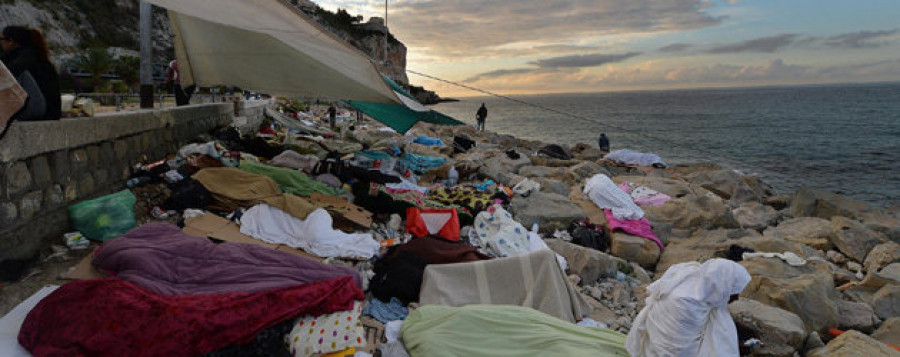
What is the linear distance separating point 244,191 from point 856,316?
695cm

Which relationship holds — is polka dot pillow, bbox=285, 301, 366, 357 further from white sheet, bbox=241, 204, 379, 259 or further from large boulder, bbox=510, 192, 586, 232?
large boulder, bbox=510, 192, 586, 232

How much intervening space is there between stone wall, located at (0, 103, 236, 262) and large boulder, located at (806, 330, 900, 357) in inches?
252

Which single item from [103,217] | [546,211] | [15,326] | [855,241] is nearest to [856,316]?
[855,241]

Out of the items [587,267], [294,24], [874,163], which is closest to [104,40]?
[294,24]

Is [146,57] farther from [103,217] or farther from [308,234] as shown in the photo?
[308,234]

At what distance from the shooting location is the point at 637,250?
6.55 meters

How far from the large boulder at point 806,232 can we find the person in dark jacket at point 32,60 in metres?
9.69

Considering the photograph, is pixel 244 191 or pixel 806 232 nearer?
pixel 244 191

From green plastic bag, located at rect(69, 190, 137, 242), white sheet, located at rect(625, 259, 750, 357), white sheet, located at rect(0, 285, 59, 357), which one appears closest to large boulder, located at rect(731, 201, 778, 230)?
white sheet, located at rect(625, 259, 750, 357)

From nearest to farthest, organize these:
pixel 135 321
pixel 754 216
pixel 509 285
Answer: pixel 135 321 < pixel 509 285 < pixel 754 216

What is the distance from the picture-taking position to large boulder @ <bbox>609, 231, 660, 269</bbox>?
6531 mm

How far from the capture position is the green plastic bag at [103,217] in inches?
171

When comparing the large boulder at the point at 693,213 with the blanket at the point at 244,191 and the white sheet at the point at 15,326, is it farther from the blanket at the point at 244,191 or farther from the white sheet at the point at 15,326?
the white sheet at the point at 15,326

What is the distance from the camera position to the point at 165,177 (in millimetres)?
5844
